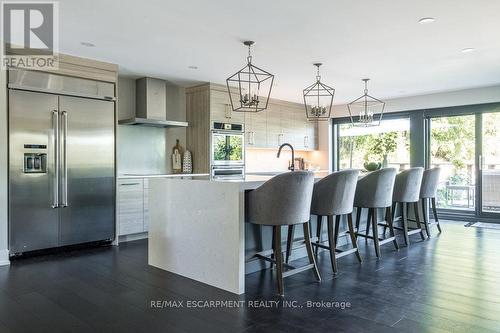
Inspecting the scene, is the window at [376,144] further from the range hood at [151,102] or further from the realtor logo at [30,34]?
the realtor logo at [30,34]

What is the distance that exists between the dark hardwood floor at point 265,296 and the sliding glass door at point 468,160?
9.01 ft

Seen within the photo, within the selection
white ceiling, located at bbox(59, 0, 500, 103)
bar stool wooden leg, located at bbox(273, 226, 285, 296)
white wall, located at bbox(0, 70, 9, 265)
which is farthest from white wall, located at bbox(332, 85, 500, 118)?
white wall, located at bbox(0, 70, 9, 265)

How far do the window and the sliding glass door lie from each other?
52 cm

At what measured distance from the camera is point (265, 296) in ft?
9.24

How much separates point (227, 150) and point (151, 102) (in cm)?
146

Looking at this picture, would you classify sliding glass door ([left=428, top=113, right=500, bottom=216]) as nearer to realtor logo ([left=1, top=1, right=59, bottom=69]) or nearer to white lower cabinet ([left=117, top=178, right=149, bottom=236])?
white lower cabinet ([left=117, top=178, right=149, bottom=236])

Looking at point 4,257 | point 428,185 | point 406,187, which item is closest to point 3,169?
point 4,257

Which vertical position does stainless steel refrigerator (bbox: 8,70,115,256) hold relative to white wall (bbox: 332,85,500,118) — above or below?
below

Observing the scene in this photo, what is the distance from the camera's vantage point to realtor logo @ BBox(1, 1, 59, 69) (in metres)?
3.05

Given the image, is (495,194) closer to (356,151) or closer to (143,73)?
(356,151)

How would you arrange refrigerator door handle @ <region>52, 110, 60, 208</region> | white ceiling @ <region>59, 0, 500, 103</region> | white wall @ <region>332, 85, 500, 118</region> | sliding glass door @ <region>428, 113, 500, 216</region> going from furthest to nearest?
sliding glass door @ <region>428, 113, 500, 216</region> → white wall @ <region>332, 85, 500, 118</region> → refrigerator door handle @ <region>52, 110, 60, 208</region> → white ceiling @ <region>59, 0, 500, 103</region>

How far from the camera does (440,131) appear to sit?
687 cm

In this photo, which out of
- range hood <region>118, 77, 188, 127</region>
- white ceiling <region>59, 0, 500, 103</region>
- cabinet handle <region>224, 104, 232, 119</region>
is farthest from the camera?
cabinet handle <region>224, 104, 232, 119</region>

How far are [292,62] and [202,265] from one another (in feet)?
9.36
